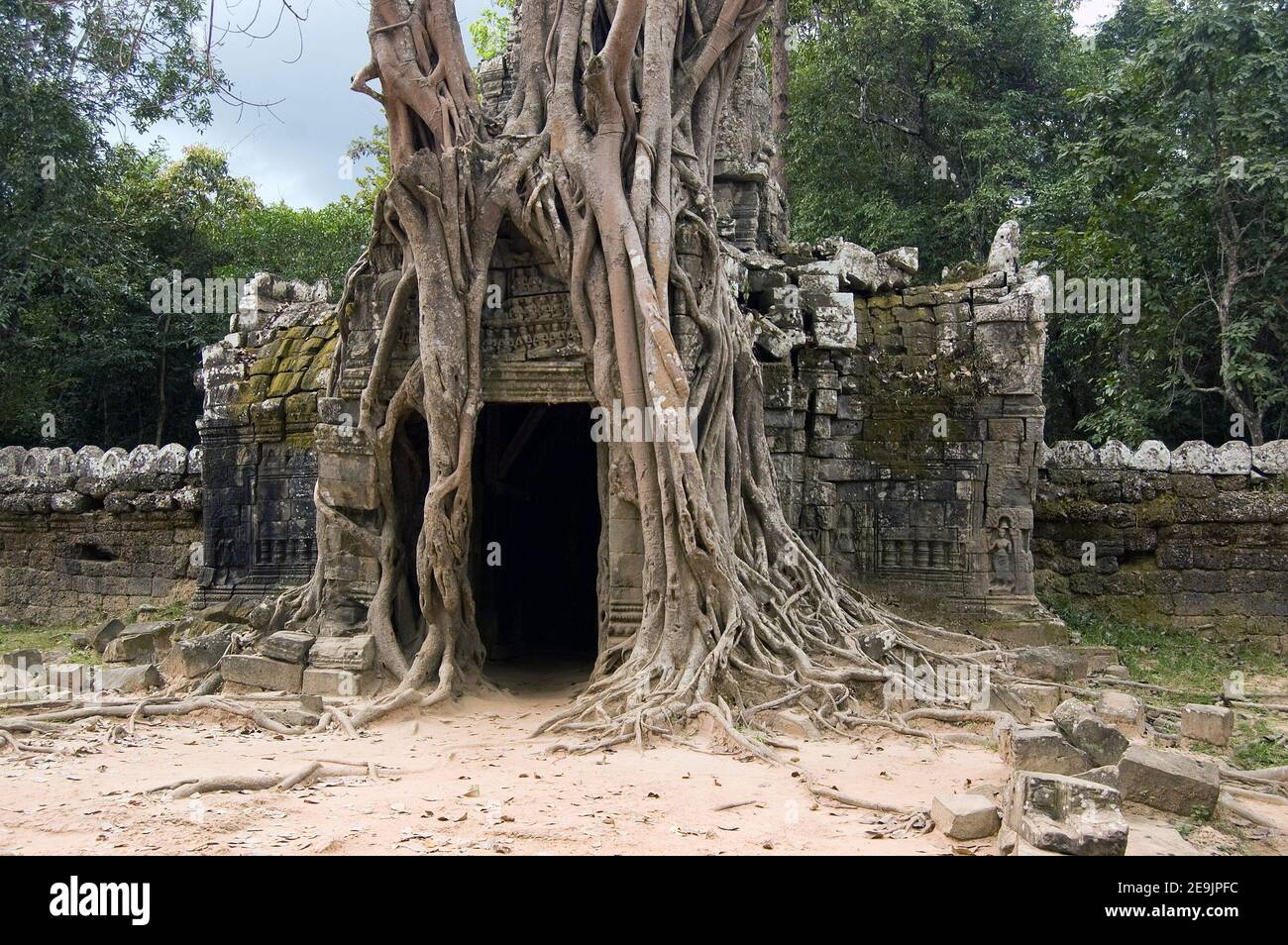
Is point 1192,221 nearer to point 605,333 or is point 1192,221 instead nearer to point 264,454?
point 605,333

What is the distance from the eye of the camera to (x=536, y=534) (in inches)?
382


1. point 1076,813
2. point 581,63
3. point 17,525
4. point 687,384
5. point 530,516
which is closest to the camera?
point 1076,813

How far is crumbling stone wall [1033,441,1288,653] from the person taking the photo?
886cm

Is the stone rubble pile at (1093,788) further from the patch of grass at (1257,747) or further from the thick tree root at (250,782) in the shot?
the thick tree root at (250,782)

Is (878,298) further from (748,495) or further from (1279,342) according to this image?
(1279,342)

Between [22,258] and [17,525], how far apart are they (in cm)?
293

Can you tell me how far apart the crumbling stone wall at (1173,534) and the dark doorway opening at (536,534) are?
4042mm

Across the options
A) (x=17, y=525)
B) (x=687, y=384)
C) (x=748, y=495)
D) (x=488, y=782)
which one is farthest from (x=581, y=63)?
(x=17, y=525)

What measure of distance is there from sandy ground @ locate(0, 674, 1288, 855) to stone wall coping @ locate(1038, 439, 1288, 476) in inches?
183

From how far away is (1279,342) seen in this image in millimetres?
10969

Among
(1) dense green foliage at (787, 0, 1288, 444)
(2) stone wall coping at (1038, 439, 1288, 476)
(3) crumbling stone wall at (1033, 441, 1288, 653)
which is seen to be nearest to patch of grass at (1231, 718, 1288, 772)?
(3) crumbling stone wall at (1033, 441, 1288, 653)

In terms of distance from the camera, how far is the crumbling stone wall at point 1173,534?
8.86 metres

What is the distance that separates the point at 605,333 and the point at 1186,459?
5.42 m

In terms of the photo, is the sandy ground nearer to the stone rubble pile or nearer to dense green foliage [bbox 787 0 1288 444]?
the stone rubble pile
